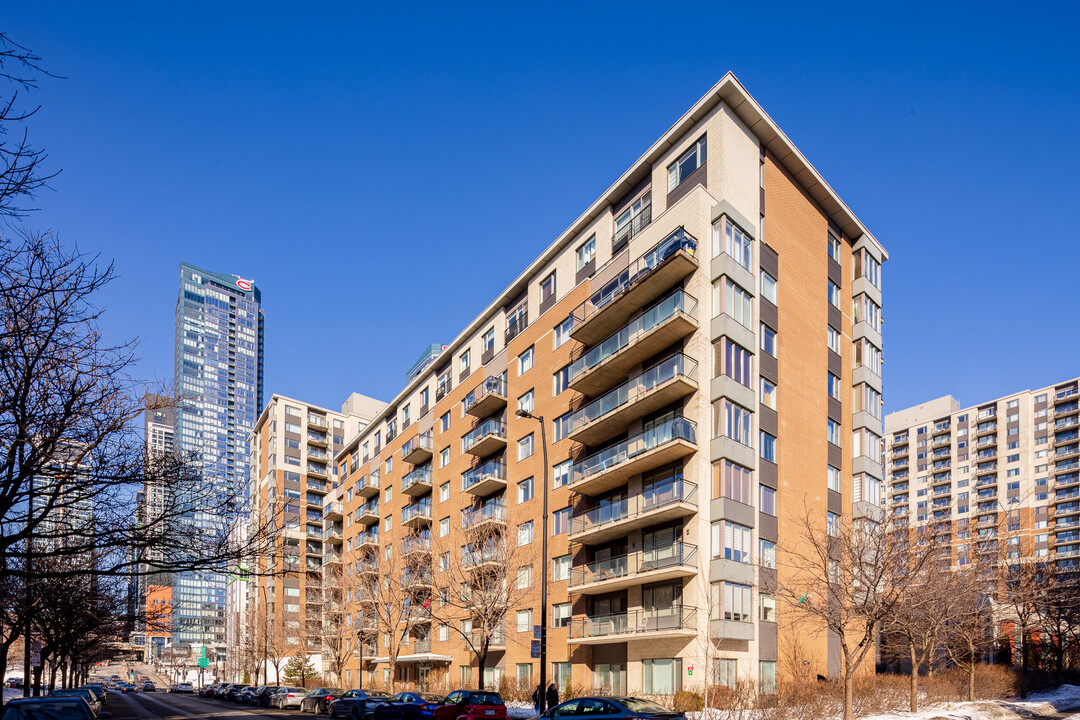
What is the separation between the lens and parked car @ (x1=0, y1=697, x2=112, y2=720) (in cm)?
1587

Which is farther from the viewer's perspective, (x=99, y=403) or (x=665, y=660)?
(x=665, y=660)

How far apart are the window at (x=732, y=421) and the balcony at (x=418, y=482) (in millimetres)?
32401

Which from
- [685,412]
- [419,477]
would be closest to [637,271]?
[685,412]

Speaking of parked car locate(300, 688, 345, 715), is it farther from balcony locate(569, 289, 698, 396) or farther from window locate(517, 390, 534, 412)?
balcony locate(569, 289, 698, 396)

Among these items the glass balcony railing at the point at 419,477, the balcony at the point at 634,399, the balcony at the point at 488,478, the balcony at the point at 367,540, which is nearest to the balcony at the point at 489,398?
the balcony at the point at 488,478

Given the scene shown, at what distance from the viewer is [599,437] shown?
4334 cm

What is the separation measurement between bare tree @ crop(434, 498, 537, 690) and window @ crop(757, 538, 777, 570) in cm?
1242

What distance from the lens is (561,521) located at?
45.8 meters

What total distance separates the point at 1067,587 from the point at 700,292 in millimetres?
43653

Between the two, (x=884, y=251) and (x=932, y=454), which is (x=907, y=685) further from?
(x=932, y=454)

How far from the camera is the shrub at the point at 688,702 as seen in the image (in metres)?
32.6

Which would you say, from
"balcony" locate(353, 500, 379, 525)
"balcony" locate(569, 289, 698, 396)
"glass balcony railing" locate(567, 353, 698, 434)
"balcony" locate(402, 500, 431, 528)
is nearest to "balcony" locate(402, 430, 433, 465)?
"balcony" locate(402, 500, 431, 528)

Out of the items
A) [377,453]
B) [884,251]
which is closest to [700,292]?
[884,251]

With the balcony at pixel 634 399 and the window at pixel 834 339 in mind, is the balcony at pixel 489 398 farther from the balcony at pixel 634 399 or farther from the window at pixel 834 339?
the window at pixel 834 339
